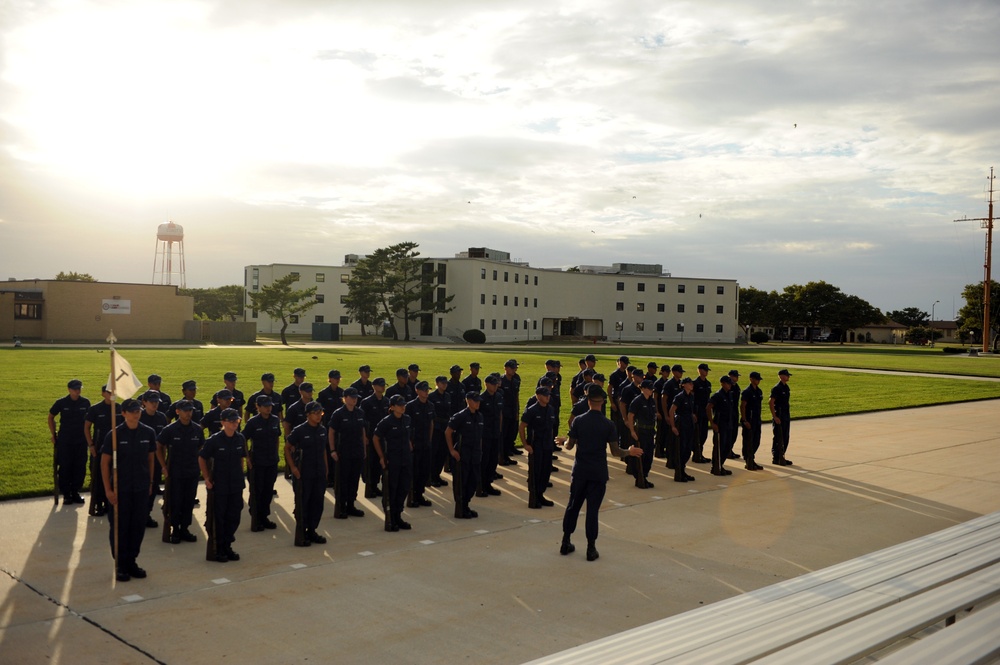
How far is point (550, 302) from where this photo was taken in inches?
3907

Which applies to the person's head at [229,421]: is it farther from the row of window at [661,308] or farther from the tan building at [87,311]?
the row of window at [661,308]

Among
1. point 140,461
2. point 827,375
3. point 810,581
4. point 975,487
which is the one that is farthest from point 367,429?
point 827,375

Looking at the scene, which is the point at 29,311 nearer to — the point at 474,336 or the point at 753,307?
the point at 474,336

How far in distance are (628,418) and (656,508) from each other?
2.62 metres

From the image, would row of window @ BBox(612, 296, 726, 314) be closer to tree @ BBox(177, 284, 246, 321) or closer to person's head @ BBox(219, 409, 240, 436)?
tree @ BBox(177, 284, 246, 321)

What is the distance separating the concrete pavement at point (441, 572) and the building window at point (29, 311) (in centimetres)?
6315

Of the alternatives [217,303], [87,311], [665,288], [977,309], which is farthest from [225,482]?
[217,303]

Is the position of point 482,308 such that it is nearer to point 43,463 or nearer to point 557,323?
point 557,323

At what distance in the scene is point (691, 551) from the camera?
33.4 feet

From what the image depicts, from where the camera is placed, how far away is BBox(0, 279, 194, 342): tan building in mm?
66250

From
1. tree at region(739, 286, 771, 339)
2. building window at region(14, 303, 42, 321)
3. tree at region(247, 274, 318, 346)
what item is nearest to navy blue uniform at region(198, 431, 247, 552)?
tree at region(247, 274, 318, 346)

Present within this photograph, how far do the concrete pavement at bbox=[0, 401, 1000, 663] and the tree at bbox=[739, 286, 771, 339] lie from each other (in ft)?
394

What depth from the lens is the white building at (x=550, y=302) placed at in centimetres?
8669

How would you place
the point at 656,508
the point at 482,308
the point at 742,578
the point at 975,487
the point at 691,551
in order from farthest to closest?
1. the point at 482,308
2. the point at 975,487
3. the point at 656,508
4. the point at 691,551
5. the point at 742,578
